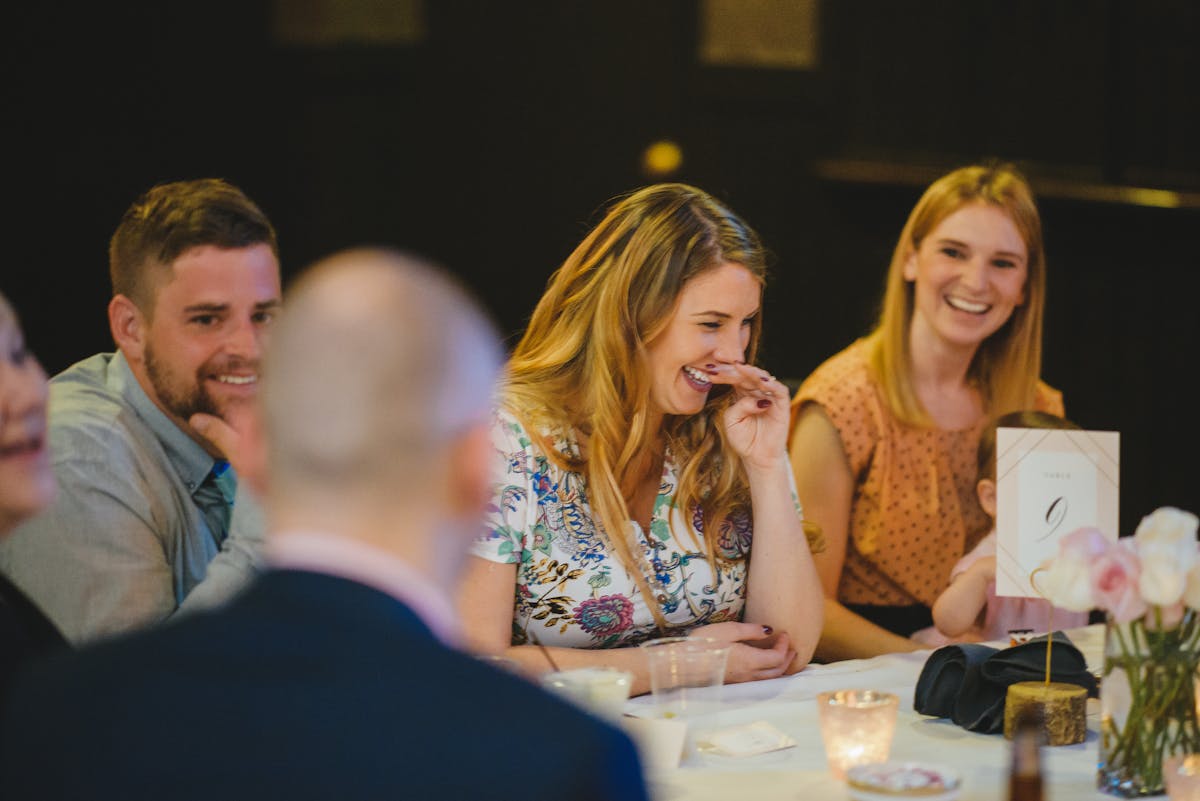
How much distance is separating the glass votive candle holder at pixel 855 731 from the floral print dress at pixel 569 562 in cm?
66

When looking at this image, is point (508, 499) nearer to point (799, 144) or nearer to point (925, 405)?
point (925, 405)

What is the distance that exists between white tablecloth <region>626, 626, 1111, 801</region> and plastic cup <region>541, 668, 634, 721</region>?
0.10m

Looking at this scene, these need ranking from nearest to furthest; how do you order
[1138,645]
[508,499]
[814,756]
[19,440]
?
[19,440] < [1138,645] < [814,756] < [508,499]

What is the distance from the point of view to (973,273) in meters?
3.08

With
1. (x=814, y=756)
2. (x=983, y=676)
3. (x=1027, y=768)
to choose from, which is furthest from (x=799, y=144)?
(x=1027, y=768)

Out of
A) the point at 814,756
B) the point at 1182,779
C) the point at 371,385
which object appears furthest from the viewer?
the point at 814,756

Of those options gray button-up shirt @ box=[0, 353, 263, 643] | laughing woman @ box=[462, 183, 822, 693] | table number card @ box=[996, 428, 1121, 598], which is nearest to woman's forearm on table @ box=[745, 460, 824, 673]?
laughing woman @ box=[462, 183, 822, 693]

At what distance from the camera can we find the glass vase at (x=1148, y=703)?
63.9 inches

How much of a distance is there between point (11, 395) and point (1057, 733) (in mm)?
1385

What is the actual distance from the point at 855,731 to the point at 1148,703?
354 mm

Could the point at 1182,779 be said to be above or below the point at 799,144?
below

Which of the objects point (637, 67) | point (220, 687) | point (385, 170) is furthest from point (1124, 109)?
point (220, 687)

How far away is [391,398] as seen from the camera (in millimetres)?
943

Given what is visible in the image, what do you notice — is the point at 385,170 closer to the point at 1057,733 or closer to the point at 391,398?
the point at 1057,733
